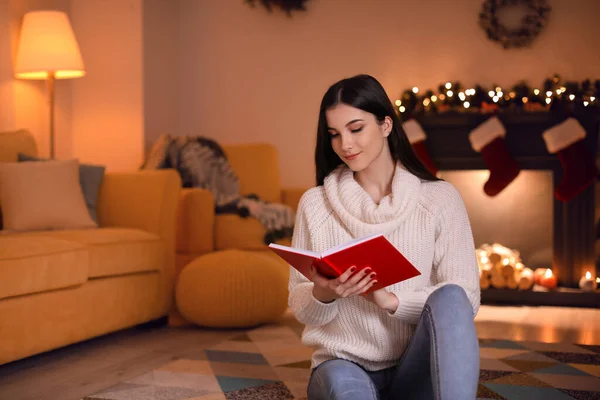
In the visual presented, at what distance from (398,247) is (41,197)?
1994 mm

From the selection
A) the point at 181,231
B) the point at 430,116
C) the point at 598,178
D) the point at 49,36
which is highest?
the point at 49,36

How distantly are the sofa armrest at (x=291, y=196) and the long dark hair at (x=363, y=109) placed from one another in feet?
9.04

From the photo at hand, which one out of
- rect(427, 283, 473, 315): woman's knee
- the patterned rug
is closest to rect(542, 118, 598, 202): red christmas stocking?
the patterned rug

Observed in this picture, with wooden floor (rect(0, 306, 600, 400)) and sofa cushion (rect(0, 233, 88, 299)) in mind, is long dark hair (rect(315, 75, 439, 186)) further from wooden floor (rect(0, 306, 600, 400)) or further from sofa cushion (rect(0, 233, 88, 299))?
sofa cushion (rect(0, 233, 88, 299))

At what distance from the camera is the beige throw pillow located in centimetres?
313

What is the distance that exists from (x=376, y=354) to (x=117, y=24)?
365 centimetres

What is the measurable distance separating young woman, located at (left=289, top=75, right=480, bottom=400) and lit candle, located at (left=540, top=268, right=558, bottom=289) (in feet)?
8.97

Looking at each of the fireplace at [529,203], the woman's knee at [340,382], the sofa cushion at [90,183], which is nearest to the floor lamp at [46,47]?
the sofa cushion at [90,183]

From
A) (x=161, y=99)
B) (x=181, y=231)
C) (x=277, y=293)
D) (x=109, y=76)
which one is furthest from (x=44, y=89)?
(x=277, y=293)

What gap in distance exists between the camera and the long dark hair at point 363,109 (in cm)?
167

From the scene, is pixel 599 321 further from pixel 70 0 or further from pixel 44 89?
pixel 70 0

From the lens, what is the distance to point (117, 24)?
4.77 metres

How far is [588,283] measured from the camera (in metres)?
4.14

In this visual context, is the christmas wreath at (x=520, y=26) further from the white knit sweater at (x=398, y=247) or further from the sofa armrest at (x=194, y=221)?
the white knit sweater at (x=398, y=247)
